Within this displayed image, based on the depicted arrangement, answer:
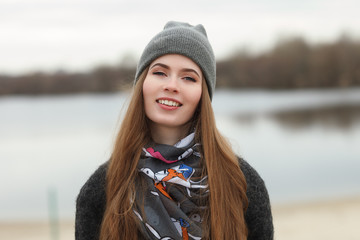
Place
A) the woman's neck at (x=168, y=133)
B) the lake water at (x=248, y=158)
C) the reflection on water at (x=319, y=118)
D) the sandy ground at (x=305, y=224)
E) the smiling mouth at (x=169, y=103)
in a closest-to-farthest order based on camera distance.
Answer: the smiling mouth at (x=169, y=103) < the woman's neck at (x=168, y=133) < the sandy ground at (x=305, y=224) < the lake water at (x=248, y=158) < the reflection on water at (x=319, y=118)

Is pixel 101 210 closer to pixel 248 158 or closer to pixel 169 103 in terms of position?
pixel 169 103

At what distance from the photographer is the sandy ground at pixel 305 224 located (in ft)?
23.1

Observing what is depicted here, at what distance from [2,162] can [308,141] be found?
39.3 ft

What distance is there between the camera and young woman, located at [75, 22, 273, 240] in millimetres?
1789

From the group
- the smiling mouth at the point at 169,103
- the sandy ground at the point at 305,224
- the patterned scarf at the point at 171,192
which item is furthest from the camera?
the sandy ground at the point at 305,224

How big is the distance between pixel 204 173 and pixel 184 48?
552 mm

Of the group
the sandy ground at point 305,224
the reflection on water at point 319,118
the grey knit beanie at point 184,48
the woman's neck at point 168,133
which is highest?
the reflection on water at point 319,118

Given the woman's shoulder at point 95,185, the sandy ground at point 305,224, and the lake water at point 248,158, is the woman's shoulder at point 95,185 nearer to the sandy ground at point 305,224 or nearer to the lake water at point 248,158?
the lake water at point 248,158

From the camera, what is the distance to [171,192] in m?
1.79

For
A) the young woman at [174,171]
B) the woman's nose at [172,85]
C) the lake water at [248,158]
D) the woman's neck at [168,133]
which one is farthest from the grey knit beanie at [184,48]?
the lake water at [248,158]

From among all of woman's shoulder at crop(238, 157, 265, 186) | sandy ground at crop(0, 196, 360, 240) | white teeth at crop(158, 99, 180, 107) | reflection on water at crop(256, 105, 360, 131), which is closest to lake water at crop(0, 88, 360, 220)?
reflection on water at crop(256, 105, 360, 131)

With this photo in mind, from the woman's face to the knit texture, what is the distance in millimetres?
390

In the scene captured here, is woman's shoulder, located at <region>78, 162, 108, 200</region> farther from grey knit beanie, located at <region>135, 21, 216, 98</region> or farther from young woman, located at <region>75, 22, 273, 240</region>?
grey knit beanie, located at <region>135, 21, 216, 98</region>

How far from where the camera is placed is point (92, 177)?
1960mm
